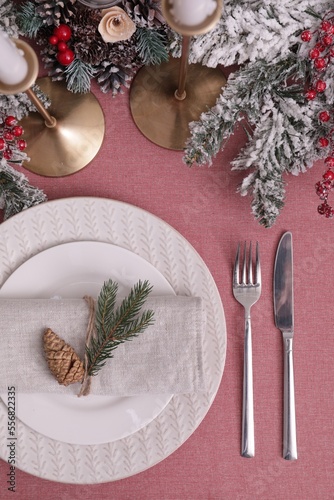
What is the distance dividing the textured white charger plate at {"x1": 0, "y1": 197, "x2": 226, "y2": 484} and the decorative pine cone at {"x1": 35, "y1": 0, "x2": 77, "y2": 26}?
247 mm

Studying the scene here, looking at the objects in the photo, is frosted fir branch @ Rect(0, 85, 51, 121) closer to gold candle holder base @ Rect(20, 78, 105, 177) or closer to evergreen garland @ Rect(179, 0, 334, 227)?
gold candle holder base @ Rect(20, 78, 105, 177)

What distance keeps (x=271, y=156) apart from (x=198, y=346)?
0.28 metres

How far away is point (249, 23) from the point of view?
646 millimetres

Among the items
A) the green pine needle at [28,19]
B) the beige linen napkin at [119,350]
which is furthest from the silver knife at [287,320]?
the green pine needle at [28,19]

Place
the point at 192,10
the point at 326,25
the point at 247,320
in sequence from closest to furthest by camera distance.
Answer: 1. the point at 192,10
2. the point at 326,25
3. the point at 247,320

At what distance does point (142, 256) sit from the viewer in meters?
0.71

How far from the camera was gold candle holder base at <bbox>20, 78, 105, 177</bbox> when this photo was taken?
2.45 feet

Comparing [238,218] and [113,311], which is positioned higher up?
[238,218]

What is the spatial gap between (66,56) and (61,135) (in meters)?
0.11

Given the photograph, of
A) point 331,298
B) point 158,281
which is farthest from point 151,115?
point 331,298

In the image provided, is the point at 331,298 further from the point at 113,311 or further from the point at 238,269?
the point at 113,311

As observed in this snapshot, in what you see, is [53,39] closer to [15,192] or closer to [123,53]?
[123,53]

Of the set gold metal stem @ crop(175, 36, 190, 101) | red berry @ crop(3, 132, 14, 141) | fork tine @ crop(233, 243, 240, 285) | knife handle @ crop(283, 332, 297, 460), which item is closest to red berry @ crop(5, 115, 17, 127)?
red berry @ crop(3, 132, 14, 141)

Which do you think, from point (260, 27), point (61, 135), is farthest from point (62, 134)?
point (260, 27)
